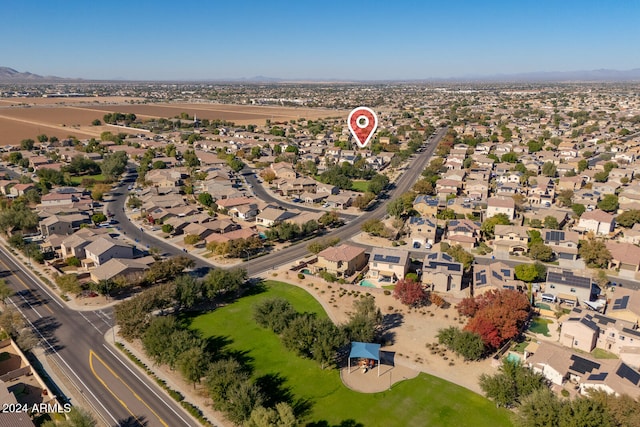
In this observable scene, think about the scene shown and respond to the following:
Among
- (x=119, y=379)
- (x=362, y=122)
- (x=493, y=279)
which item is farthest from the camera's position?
(x=493, y=279)

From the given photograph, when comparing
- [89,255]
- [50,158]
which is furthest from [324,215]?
[50,158]

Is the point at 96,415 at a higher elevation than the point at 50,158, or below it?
below

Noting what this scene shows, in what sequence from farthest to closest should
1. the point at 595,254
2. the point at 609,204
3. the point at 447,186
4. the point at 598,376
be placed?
the point at 447,186 < the point at 609,204 < the point at 595,254 < the point at 598,376

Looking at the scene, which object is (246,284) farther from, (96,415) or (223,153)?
(223,153)

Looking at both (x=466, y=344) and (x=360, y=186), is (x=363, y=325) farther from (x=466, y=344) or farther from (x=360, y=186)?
(x=360, y=186)

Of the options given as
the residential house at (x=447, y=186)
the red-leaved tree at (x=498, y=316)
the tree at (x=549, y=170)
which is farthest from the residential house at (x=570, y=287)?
the tree at (x=549, y=170)

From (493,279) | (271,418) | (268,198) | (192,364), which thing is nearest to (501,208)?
(493,279)

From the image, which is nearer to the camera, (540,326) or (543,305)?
(540,326)
